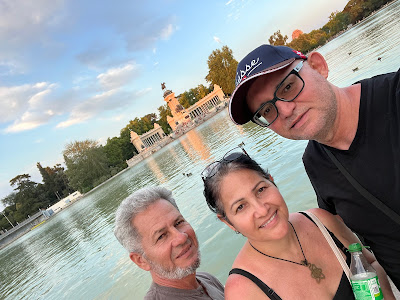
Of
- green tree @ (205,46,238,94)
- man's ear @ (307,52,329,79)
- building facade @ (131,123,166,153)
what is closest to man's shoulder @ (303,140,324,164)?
man's ear @ (307,52,329,79)

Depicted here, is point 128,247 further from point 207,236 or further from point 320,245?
point 207,236

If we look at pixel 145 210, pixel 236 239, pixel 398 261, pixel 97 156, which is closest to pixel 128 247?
pixel 145 210

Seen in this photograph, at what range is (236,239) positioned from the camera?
23.1 ft

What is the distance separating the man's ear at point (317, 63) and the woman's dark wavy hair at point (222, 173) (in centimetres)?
68

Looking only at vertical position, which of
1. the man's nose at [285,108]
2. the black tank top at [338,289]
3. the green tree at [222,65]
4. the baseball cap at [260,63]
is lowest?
the black tank top at [338,289]

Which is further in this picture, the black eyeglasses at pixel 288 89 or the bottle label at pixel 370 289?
the black eyeglasses at pixel 288 89

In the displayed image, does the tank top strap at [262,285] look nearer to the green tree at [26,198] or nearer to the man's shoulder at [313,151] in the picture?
the man's shoulder at [313,151]

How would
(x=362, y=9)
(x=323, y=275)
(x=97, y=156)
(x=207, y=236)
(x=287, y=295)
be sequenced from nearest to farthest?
(x=287, y=295), (x=323, y=275), (x=207, y=236), (x=97, y=156), (x=362, y=9)

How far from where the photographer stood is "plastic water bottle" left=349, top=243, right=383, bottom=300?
1373 mm

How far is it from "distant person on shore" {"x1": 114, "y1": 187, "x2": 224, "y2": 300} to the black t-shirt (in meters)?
1.28

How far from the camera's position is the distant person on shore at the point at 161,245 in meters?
2.33

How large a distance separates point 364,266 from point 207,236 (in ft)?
21.9

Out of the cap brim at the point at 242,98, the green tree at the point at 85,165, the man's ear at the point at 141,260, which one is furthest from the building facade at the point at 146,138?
the cap brim at the point at 242,98

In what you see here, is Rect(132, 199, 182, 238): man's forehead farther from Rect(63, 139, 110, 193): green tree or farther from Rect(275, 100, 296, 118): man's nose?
Rect(63, 139, 110, 193): green tree
